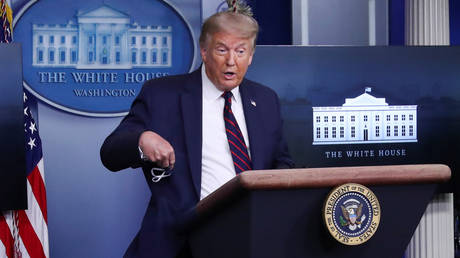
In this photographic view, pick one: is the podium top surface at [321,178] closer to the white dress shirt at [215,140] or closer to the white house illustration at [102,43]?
the white dress shirt at [215,140]

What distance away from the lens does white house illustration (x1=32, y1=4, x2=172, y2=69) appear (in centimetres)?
372

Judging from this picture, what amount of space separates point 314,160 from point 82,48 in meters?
1.60

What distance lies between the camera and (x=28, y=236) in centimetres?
300

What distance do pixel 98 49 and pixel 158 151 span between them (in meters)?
2.55

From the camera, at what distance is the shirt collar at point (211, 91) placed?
6.48ft

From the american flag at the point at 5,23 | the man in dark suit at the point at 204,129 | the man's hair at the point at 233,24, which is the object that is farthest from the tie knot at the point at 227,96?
the american flag at the point at 5,23

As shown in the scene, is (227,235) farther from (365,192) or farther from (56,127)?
(56,127)

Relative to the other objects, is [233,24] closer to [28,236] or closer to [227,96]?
[227,96]

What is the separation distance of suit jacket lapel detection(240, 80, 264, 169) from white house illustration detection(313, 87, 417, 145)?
120 centimetres

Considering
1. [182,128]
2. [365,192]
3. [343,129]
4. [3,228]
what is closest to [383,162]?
[343,129]

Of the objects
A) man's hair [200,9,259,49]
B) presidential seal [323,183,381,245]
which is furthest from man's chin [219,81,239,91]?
presidential seal [323,183,381,245]

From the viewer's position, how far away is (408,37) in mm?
3637

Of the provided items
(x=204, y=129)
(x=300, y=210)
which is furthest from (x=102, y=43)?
(x=300, y=210)

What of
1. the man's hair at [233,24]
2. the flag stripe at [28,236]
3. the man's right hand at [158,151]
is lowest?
the flag stripe at [28,236]
